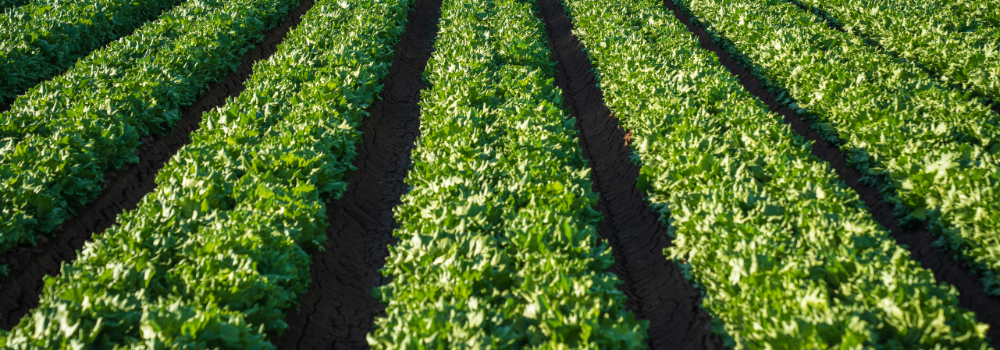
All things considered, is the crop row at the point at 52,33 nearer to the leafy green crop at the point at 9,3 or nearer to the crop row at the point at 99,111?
the leafy green crop at the point at 9,3

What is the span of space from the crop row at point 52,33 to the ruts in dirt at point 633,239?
11.5m

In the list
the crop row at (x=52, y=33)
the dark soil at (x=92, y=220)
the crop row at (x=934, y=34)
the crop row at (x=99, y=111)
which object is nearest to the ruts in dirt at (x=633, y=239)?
the dark soil at (x=92, y=220)

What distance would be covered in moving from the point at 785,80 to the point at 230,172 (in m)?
10.2

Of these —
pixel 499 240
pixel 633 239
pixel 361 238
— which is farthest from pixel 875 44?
pixel 361 238

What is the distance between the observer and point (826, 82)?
34.5 feet

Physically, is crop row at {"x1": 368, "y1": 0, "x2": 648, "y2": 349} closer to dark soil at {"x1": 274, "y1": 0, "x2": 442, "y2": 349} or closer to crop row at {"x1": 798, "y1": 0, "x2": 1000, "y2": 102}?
dark soil at {"x1": 274, "y1": 0, "x2": 442, "y2": 349}

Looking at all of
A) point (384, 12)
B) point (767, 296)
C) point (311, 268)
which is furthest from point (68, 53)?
point (767, 296)

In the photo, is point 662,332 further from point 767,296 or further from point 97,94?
point 97,94

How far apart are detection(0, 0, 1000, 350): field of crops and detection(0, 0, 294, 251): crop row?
6cm

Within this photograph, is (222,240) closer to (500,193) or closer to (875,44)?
(500,193)

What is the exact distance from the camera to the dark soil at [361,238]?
21.8 feet

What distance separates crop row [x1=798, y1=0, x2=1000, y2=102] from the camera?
11578mm

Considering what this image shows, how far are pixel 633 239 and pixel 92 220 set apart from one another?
7555 millimetres

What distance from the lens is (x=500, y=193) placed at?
7164 mm
